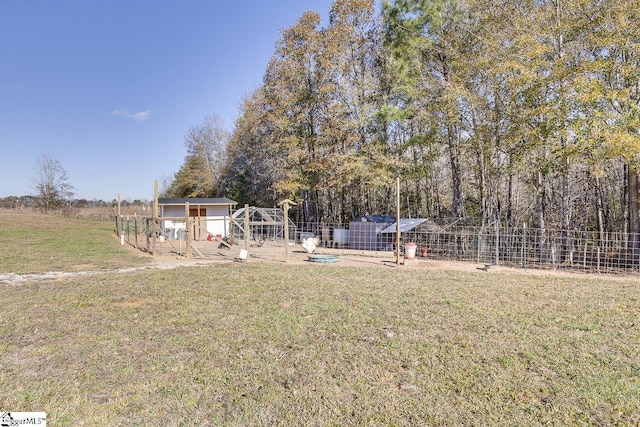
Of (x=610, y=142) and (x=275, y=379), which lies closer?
(x=275, y=379)

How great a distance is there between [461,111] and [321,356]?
11.3 metres

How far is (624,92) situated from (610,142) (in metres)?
1.57

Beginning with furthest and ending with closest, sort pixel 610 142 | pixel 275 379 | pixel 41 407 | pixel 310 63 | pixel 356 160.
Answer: pixel 310 63
pixel 356 160
pixel 610 142
pixel 275 379
pixel 41 407

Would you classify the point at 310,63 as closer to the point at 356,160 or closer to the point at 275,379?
the point at 356,160

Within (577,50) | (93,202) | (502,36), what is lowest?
(93,202)

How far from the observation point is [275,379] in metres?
→ 3.06

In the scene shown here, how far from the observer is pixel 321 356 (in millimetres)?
3543

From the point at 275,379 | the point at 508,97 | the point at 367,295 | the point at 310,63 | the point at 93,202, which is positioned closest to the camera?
the point at 275,379

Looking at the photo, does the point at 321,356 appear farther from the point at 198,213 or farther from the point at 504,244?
the point at 198,213

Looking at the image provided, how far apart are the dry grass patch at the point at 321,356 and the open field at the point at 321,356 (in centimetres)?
2

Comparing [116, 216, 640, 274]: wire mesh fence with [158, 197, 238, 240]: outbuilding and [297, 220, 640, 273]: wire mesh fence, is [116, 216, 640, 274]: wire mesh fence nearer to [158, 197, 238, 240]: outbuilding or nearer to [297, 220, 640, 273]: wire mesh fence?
[297, 220, 640, 273]: wire mesh fence

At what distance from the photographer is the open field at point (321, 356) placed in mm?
2578

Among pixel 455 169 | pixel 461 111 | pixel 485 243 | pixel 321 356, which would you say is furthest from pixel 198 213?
pixel 321 356

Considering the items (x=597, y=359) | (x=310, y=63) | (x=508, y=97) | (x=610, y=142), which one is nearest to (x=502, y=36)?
(x=508, y=97)
